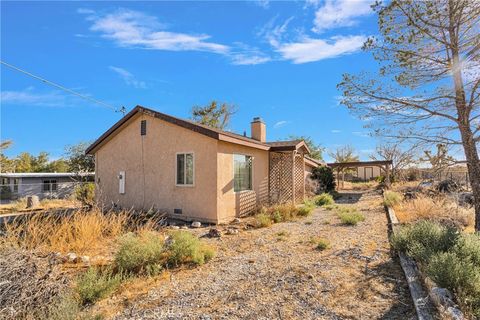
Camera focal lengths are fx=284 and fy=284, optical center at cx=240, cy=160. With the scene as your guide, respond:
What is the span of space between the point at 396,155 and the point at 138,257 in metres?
26.7

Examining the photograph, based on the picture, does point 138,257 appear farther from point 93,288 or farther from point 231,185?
point 231,185

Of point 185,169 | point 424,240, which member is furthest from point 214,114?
point 424,240

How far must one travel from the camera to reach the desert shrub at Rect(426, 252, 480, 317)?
3.03 metres

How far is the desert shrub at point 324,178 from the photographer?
2094cm

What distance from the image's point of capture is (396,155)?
26.1m

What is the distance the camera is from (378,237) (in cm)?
700

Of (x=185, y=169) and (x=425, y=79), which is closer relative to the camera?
(x=425, y=79)

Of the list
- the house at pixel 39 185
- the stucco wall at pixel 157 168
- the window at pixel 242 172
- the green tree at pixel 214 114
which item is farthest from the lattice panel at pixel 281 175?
the house at pixel 39 185

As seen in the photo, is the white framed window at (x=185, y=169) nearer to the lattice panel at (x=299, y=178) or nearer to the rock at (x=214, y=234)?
the rock at (x=214, y=234)

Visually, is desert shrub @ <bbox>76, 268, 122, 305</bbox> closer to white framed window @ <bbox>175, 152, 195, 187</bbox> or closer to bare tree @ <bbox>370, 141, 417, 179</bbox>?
white framed window @ <bbox>175, 152, 195, 187</bbox>

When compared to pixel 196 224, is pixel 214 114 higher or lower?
higher

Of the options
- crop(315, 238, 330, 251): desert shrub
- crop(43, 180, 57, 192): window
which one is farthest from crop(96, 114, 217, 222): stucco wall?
crop(43, 180, 57, 192): window

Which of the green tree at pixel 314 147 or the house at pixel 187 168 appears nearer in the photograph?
the house at pixel 187 168

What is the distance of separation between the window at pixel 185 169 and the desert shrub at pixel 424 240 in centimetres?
663
